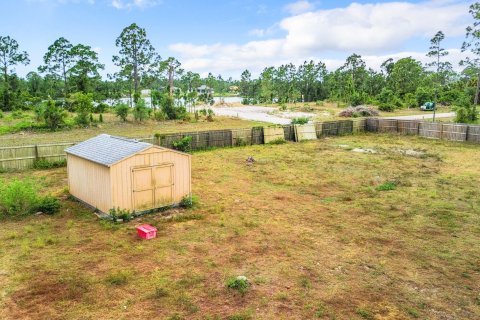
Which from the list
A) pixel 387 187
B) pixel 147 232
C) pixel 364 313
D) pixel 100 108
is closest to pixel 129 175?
pixel 147 232

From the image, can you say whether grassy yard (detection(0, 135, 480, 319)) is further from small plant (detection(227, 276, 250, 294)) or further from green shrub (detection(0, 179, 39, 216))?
green shrub (detection(0, 179, 39, 216))

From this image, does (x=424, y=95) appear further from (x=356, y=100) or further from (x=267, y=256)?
(x=267, y=256)

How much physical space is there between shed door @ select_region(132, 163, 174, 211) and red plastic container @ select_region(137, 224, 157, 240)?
1.56m

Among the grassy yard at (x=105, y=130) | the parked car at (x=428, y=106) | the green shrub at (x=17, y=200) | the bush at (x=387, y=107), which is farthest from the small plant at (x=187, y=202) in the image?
the parked car at (x=428, y=106)

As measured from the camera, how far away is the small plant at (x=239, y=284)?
7.64m

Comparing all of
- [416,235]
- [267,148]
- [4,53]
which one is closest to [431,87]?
[267,148]

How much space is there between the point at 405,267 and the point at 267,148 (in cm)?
1671

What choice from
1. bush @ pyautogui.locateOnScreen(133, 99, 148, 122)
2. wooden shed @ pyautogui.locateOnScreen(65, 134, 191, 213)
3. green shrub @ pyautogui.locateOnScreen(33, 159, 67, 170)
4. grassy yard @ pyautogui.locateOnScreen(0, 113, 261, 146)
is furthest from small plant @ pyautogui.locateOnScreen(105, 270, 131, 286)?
bush @ pyautogui.locateOnScreen(133, 99, 148, 122)

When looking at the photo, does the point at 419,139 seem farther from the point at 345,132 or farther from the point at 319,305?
the point at 319,305

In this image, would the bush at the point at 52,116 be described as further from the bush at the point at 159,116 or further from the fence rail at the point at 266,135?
the fence rail at the point at 266,135

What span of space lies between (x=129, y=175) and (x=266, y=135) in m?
16.0

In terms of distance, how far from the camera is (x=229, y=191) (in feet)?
49.3

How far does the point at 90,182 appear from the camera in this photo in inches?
496

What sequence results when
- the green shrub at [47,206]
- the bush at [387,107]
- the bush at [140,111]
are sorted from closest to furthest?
the green shrub at [47,206]
the bush at [140,111]
the bush at [387,107]
